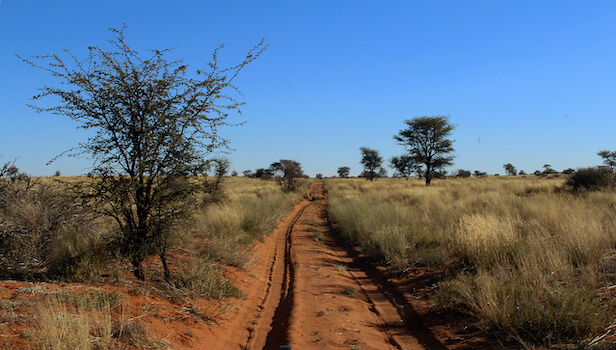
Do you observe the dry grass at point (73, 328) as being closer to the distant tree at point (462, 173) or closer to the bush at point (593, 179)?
the bush at point (593, 179)

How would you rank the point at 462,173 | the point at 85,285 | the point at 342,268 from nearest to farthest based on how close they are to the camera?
1. the point at 85,285
2. the point at 342,268
3. the point at 462,173

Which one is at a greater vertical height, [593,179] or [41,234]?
[593,179]

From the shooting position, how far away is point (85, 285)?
214 inches

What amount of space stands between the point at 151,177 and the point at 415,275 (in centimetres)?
579

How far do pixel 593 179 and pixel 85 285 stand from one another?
21152 mm

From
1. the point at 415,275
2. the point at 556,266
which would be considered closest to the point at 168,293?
the point at 415,275

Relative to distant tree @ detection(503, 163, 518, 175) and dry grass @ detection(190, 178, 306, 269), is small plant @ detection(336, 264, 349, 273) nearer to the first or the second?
dry grass @ detection(190, 178, 306, 269)

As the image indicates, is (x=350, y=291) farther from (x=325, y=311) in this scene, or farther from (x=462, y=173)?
(x=462, y=173)

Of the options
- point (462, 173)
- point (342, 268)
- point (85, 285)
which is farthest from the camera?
point (462, 173)

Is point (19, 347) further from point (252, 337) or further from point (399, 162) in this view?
point (399, 162)

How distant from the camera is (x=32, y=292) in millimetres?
4898

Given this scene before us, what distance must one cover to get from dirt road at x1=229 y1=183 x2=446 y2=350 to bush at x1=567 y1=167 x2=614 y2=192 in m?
13.7

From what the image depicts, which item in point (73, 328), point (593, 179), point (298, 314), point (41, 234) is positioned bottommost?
point (298, 314)

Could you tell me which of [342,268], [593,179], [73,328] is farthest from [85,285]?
[593,179]
